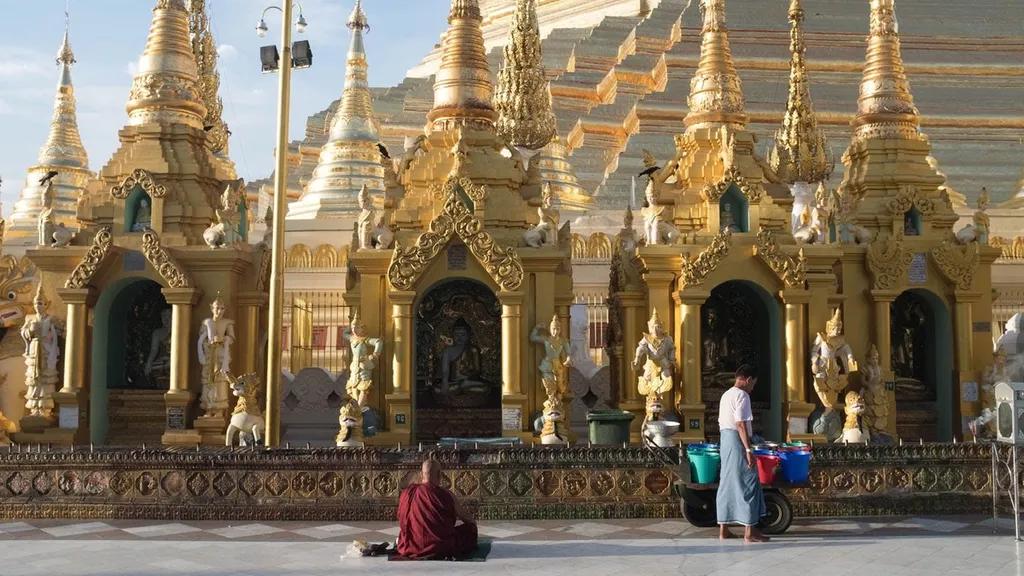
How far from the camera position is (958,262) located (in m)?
15.6

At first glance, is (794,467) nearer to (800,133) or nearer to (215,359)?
(215,359)

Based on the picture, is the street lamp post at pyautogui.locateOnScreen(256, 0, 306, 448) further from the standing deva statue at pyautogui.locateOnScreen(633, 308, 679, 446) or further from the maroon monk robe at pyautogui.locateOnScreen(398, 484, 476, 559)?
the standing deva statue at pyautogui.locateOnScreen(633, 308, 679, 446)

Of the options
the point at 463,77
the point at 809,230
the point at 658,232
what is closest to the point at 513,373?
the point at 658,232

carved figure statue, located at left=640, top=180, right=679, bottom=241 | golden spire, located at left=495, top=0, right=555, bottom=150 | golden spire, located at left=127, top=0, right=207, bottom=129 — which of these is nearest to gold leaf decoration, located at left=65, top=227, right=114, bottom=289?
golden spire, located at left=127, top=0, right=207, bottom=129

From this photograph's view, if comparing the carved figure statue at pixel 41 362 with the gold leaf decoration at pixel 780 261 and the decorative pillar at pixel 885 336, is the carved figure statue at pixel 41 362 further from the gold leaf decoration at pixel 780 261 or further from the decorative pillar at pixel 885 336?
the decorative pillar at pixel 885 336

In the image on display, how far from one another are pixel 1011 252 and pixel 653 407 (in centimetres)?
1334

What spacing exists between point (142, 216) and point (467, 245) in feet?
15.6

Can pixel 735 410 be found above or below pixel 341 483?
above

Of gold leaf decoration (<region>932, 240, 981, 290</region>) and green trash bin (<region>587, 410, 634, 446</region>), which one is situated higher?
gold leaf decoration (<region>932, 240, 981, 290</region>)

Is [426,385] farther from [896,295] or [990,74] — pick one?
[990,74]

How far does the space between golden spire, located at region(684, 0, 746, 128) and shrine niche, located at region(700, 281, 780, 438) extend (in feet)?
9.26

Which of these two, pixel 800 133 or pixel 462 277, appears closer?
pixel 462 277

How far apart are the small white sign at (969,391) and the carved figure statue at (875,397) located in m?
1.33

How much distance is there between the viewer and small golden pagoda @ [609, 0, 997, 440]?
14633 millimetres
